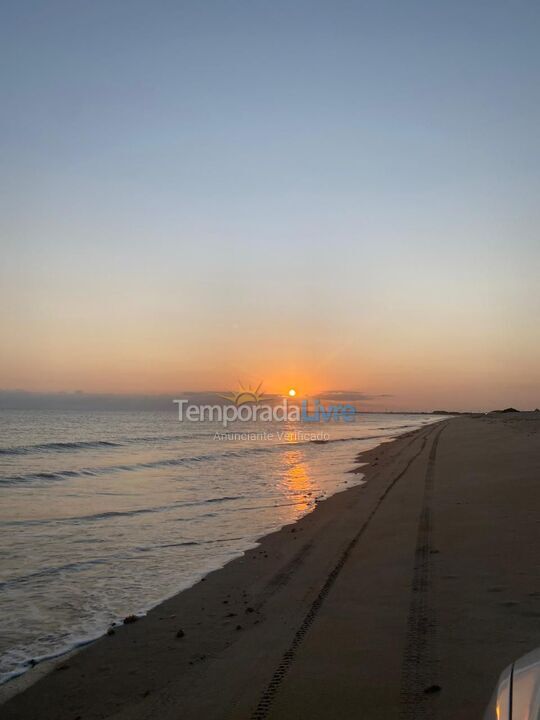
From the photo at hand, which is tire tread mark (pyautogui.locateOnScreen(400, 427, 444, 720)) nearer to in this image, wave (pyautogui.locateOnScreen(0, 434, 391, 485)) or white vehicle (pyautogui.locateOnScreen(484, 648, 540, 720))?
white vehicle (pyautogui.locateOnScreen(484, 648, 540, 720))

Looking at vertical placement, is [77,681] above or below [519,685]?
below

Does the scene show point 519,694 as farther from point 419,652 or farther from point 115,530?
point 115,530

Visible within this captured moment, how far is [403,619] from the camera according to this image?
5965 mm

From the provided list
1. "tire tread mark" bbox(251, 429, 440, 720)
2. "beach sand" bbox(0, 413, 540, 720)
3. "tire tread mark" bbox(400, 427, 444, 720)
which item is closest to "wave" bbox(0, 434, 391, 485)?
"beach sand" bbox(0, 413, 540, 720)

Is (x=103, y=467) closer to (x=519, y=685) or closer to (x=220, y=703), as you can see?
(x=220, y=703)

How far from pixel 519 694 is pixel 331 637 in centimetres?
374

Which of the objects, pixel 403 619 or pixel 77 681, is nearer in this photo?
pixel 77 681

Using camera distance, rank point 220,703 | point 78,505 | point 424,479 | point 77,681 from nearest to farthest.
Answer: point 220,703 → point 77,681 → point 78,505 → point 424,479

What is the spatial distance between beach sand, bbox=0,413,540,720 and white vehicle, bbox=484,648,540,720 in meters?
1.91

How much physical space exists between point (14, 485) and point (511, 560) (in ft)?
59.8

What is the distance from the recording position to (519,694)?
221 cm

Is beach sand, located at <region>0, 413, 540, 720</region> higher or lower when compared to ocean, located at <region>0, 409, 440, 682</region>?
higher

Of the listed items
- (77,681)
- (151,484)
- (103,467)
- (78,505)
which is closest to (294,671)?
(77,681)

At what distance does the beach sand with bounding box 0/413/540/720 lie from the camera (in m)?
4.41
